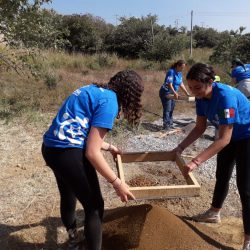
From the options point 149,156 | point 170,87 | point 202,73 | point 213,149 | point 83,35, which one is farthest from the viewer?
point 83,35

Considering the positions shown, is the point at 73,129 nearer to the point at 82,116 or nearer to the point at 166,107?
the point at 82,116

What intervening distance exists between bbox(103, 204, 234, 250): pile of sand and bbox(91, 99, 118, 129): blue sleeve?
50.2 inches

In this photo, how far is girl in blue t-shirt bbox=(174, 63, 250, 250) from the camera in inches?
107

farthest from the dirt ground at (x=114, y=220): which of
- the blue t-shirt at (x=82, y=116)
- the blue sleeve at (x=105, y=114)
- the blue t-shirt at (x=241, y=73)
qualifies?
the blue t-shirt at (x=241, y=73)

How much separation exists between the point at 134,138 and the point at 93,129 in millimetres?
4788

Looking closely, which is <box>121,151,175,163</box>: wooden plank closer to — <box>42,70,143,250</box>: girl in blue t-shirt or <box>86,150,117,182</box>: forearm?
<box>42,70,143,250</box>: girl in blue t-shirt

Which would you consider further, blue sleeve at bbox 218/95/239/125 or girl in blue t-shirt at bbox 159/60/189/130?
girl in blue t-shirt at bbox 159/60/189/130

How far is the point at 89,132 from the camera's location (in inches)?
91.5

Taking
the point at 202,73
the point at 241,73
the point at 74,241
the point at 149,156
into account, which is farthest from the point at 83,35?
the point at 202,73

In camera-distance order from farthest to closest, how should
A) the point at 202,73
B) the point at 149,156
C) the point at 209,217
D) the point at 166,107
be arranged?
the point at 166,107
the point at 209,217
the point at 149,156
the point at 202,73

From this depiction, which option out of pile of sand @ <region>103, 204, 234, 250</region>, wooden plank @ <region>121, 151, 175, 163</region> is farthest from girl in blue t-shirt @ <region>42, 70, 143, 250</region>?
wooden plank @ <region>121, 151, 175, 163</region>

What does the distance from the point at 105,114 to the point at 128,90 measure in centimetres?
24

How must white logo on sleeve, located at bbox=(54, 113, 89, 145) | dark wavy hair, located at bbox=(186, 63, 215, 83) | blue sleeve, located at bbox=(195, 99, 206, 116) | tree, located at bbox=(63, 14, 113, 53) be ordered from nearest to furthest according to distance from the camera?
white logo on sleeve, located at bbox=(54, 113, 89, 145) < dark wavy hair, located at bbox=(186, 63, 215, 83) < blue sleeve, located at bbox=(195, 99, 206, 116) < tree, located at bbox=(63, 14, 113, 53)

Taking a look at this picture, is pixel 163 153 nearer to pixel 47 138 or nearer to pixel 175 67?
pixel 47 138
